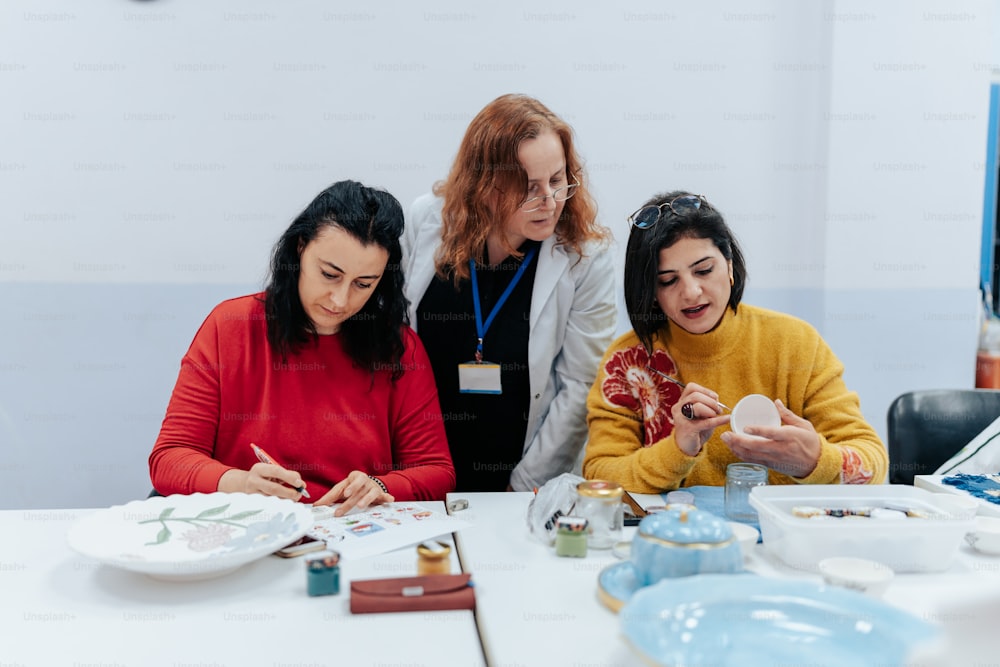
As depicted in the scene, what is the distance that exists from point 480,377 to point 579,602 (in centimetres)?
105

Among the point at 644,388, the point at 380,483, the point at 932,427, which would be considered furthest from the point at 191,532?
the point at 932,427

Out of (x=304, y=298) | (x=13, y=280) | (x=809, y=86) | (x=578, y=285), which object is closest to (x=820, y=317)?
(x=809, y=86)

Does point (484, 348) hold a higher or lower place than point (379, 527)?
higher

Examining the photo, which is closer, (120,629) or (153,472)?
(120,629)

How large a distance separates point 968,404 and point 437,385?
1.56 m

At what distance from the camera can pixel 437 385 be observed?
2408 mm

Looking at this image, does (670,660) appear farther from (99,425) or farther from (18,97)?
(18,97)

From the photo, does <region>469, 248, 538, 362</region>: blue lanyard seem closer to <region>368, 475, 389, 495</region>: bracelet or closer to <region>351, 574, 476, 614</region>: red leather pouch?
<region>368, 475, 389, 495</region>: bracelet

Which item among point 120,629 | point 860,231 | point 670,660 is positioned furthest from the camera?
point 860,231

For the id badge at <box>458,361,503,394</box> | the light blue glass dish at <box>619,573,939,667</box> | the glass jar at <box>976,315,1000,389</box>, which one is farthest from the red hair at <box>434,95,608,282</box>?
the glass jar at <box>976,315,1000,389</box>

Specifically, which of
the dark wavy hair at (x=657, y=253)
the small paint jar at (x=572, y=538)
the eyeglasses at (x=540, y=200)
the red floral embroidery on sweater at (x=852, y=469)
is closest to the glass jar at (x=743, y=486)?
the red floral embroidery on sweater at (x=852, y=469)

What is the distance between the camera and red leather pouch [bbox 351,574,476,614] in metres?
1.31

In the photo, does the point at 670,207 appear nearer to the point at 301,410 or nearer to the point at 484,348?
the point at 484,348

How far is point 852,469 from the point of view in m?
1.83
